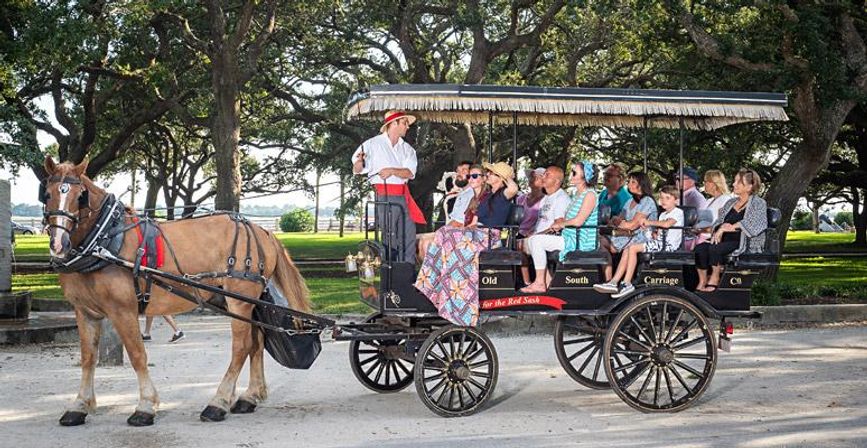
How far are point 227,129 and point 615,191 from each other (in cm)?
1350

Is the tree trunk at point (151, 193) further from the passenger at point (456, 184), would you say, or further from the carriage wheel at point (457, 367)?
the carriage wheel at point (457, 367)

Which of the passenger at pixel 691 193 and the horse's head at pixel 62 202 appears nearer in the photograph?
the horse's head at pixel 62 202

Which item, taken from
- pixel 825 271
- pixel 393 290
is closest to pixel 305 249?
pixel 825 271

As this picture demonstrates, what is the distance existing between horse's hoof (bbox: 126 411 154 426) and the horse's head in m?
1.43

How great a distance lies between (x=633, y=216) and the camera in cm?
963

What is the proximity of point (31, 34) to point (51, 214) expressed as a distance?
12228 millimetres

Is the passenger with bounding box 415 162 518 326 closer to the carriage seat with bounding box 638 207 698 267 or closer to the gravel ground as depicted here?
the gravel ground

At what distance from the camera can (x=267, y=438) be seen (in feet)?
25.0

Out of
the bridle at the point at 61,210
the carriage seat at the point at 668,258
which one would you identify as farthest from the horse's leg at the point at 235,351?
the carriage seat at the point at 668,258

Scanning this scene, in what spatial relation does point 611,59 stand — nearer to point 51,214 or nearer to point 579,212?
point 579,212

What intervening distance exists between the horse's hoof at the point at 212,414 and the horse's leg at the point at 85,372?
96 centimetres

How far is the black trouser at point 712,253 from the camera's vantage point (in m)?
9.27

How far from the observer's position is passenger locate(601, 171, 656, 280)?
925 cm

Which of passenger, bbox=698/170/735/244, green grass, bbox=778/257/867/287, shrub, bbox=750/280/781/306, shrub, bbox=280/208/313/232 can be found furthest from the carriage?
shrub, bbox=280/208/313/232
